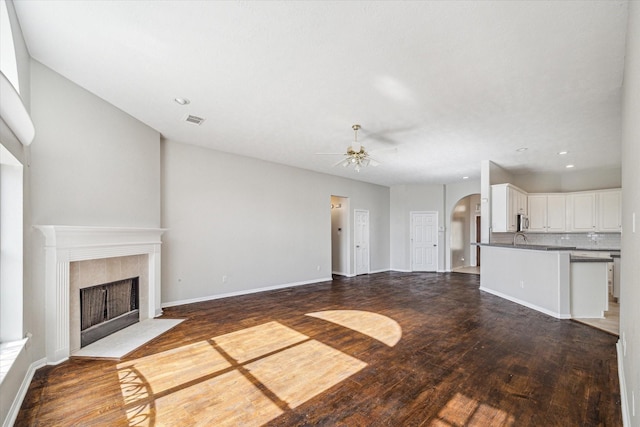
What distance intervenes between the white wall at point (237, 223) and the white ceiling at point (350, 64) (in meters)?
0.99

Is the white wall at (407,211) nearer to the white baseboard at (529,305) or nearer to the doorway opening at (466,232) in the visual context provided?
the doorway opening at (466,232)

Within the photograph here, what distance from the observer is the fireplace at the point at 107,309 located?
3469mm

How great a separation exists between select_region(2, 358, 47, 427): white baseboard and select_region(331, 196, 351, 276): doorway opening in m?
6.72

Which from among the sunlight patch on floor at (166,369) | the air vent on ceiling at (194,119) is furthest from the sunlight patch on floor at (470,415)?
the air vent on ceiling at (194,119)

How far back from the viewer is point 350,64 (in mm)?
2752

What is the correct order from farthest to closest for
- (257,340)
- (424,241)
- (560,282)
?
(424,241), (560,282), (257,340)

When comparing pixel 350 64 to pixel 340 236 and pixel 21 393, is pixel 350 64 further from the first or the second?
pixel 340 236

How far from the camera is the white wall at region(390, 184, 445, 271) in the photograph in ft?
31.3

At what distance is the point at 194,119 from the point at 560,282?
19.8 feet

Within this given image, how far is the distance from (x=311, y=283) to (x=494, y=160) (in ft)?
16.6

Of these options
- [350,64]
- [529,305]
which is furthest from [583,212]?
[350,64]

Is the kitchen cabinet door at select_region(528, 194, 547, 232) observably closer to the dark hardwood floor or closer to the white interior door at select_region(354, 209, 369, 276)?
the dark hardwood floor

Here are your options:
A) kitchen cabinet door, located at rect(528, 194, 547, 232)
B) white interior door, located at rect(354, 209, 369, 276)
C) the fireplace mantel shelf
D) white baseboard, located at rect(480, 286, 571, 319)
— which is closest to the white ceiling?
the fireplace mantel shelf

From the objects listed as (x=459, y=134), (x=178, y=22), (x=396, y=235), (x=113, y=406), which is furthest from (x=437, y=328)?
(x=396, y=235)
